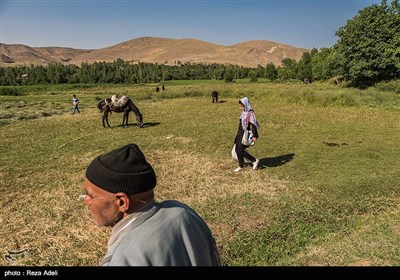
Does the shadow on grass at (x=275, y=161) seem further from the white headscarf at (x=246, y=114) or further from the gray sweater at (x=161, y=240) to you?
the gray sweater at (x=161, y=240)

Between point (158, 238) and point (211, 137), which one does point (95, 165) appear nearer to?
point (158, 238)

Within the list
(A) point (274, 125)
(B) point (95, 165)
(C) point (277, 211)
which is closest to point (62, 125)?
(A) point (274, 125)

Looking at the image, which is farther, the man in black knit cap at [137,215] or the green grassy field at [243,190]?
the green grassy field at [243,190]

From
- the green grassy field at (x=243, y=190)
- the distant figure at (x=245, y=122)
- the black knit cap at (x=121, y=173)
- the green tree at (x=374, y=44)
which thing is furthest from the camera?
the green tree at (x=374, y=44)

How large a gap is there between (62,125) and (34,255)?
14.9 metres

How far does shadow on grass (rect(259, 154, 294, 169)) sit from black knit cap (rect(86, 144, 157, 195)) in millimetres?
7702

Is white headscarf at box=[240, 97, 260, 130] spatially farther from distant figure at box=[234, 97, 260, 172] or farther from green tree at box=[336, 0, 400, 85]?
green tree at box=[336, 0, 400, 85]

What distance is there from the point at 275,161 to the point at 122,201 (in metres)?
8.50

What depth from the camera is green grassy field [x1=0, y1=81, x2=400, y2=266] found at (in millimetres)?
5020

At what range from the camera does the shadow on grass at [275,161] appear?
9.45 m

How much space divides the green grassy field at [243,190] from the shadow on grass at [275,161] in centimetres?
6

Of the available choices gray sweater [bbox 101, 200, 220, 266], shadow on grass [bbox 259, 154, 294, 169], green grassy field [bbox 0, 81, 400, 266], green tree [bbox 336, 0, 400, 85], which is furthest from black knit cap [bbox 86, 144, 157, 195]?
green tree [bbox 336, 0, 400, 85]

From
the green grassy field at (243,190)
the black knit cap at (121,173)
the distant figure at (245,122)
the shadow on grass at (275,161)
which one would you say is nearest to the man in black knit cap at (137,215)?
the black knit cap at (121,173)
